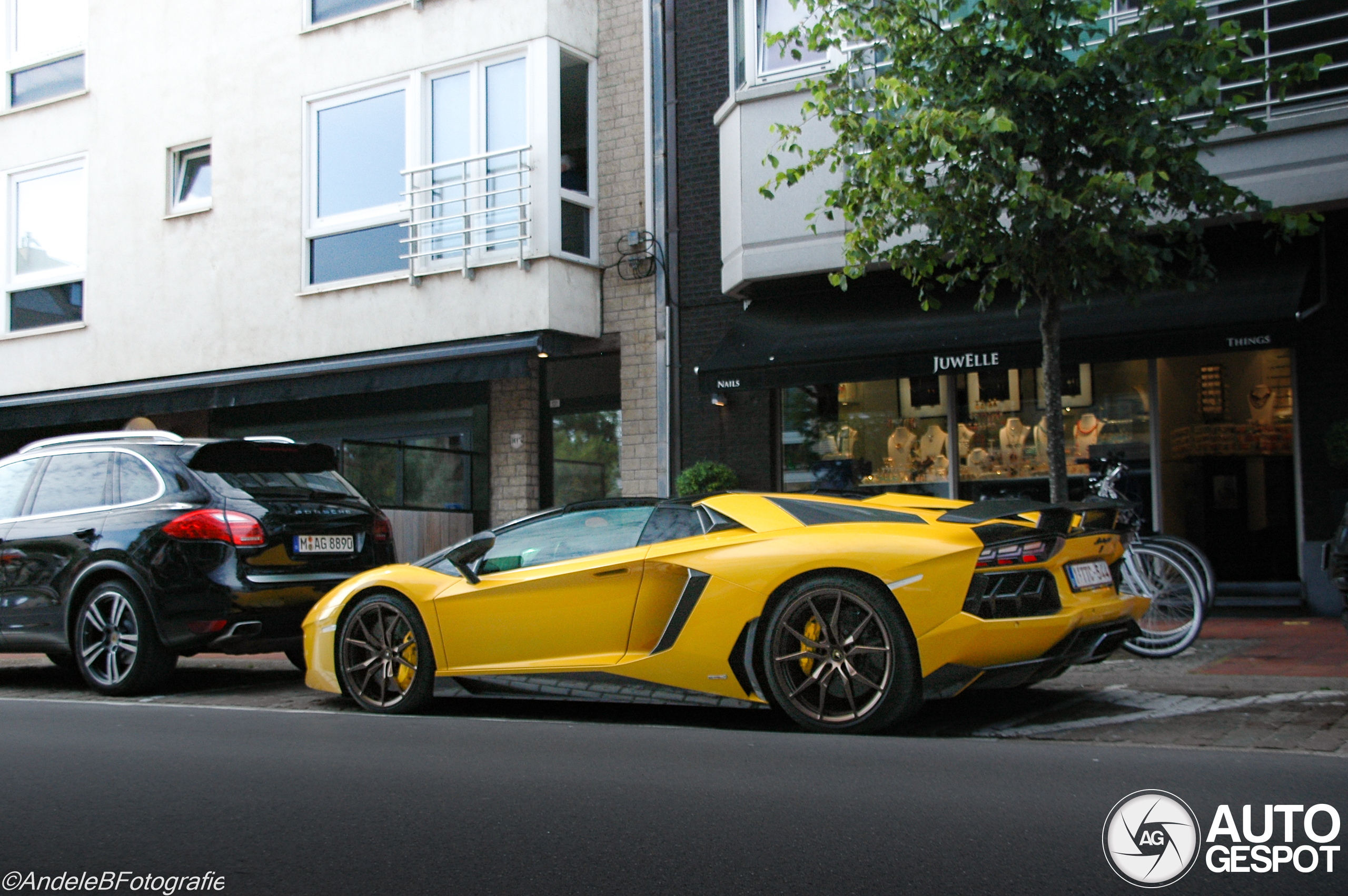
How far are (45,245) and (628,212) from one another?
938cm

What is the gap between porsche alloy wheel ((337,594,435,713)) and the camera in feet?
23.6

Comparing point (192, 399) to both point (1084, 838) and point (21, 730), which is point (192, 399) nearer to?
point (21, 730)

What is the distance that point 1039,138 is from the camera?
27.7 feet

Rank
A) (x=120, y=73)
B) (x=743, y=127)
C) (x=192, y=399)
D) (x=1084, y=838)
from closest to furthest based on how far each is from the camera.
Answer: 1. (x=1084, y=838)
2. (x=743, y=127)
3. (x=192, y=399)
4. (x=120, y=73)

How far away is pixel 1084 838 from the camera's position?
3.87 m

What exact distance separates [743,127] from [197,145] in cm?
837

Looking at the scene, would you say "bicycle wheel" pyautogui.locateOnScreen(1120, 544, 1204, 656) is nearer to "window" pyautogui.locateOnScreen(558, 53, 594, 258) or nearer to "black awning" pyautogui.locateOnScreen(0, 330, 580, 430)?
"black awning" pyautogui.locateOnScreen(0, 330, 580, 430)

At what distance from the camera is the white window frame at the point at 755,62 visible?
12.8m

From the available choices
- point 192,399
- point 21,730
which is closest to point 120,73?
point 192,399

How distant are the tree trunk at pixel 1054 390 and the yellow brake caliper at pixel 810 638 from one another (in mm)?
3634

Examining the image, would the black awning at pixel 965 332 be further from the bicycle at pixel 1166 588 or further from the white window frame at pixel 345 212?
the white window frame at pixel 345 212

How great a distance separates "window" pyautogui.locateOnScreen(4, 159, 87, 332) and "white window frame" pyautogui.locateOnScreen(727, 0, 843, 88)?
10056 mm

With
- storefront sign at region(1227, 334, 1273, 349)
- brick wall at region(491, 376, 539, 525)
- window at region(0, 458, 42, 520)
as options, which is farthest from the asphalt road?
brick wall at region(491, 376, 539, 525)

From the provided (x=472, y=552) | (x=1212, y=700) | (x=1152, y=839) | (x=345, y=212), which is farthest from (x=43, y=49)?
(x=1152, y=839)
